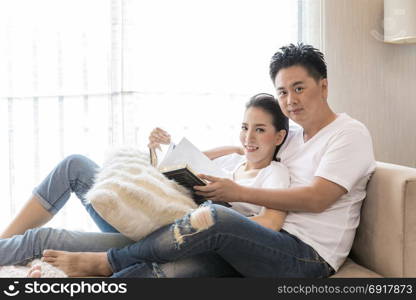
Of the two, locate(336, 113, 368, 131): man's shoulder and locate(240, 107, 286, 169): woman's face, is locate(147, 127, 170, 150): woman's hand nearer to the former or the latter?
locate(240, 107, 286, 169): woman's face

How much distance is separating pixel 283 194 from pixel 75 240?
67cm

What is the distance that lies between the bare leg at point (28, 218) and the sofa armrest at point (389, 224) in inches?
42.0

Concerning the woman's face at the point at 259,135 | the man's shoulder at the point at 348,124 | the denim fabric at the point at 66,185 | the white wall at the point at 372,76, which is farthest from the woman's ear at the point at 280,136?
the white wall at the point at 372,76

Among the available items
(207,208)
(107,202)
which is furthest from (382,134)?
(107,202)

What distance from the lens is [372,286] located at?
4.52ft

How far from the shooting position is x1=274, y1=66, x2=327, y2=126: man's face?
5.22 feet

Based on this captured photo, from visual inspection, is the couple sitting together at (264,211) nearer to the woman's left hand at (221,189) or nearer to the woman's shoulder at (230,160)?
the woman's left hand at (221,189)

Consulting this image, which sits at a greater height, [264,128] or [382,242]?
[264,128]

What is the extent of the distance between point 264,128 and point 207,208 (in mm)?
452

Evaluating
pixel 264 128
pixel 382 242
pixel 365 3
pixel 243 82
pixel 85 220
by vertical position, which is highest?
pixel 365 3

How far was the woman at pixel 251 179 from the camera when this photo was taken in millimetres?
1377

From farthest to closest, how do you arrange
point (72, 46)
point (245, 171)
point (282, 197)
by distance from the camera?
point (72, 46) → point (245, 171) → point (282, 197)

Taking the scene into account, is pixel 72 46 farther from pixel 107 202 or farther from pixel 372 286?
pixel 372 286

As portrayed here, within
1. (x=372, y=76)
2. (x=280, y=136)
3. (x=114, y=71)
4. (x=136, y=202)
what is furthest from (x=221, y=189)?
(x=372, y=76)
